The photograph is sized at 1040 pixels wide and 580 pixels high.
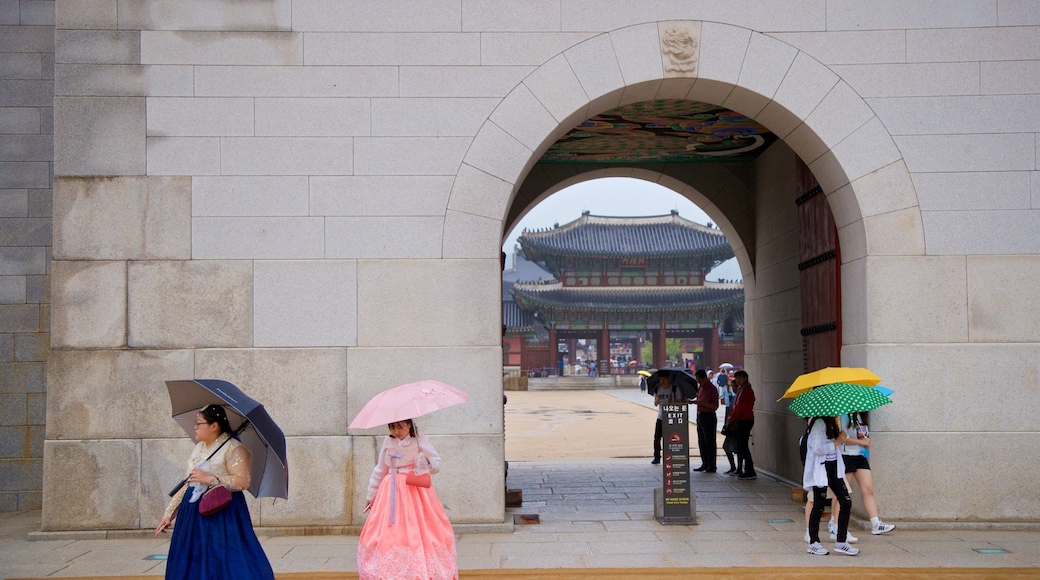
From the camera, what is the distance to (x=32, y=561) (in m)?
7.64

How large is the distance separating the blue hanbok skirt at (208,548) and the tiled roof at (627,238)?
148ft

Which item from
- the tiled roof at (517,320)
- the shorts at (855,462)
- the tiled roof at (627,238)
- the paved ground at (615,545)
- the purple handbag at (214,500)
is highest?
the tiled roof at (627,238)

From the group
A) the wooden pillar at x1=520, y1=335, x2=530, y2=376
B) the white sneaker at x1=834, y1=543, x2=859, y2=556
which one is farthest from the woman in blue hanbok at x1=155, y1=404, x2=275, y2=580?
the wooden pillar at x1=520, y1=335, x2=530, y2=376

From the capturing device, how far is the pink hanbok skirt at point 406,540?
5898 mm

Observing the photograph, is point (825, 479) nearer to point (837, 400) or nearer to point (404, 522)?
point (837, 400)

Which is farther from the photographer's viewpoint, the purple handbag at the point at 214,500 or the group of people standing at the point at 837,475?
the group of people standing at the point at 837,475

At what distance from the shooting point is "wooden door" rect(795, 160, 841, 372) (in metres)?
9.64

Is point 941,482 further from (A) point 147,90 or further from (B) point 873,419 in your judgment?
(A) point 147,90

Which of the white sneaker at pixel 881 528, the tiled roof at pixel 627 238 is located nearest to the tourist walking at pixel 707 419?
the white sneaker at pixel 881 528

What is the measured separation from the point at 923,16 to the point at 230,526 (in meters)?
7.82

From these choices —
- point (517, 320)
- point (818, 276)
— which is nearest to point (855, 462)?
point (818, 276)

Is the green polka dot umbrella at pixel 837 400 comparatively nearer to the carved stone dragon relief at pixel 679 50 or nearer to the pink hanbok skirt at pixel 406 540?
the pink hanbok skirt at pixel 406 540

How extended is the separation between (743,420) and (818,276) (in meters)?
2.82

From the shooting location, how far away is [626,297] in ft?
175
